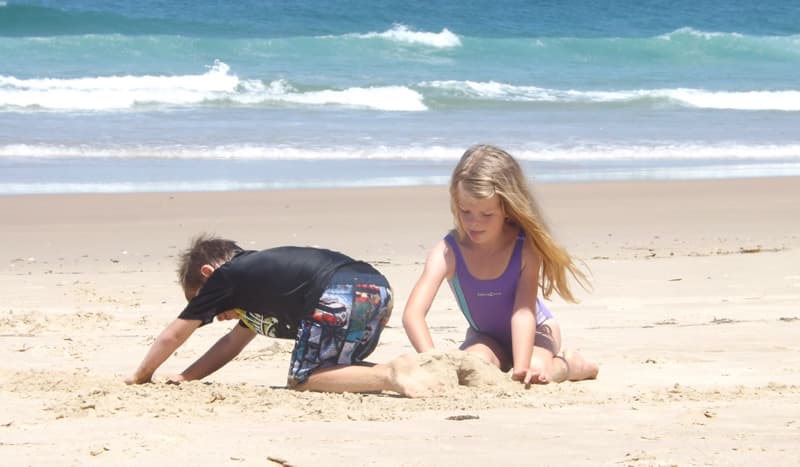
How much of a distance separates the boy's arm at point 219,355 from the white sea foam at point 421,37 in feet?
78.9

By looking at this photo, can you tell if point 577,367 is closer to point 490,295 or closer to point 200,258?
point 490,295

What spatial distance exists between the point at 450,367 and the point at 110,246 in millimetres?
4706

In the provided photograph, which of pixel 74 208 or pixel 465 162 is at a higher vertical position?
pixel 465 162

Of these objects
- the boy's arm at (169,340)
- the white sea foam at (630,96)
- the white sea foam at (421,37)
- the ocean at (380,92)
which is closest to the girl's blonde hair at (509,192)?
the boy's arm at (169,340)

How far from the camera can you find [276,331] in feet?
13.5

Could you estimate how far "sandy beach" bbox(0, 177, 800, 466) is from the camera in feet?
10.1

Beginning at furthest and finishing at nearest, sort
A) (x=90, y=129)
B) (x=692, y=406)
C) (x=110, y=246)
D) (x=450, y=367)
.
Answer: (x=90, y=129), (x=110, y=246), (x=450, y=367), (x=692, y=406)

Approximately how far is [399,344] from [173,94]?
15.1 metres

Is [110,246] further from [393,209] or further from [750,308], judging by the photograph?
[750,308]

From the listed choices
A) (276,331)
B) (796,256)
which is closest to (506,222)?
(276,331)

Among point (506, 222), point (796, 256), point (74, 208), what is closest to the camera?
point (506, 222)

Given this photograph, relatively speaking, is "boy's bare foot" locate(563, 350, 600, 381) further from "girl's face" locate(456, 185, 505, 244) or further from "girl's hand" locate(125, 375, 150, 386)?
"girl's hand" locate(125, 375, 150, 386)

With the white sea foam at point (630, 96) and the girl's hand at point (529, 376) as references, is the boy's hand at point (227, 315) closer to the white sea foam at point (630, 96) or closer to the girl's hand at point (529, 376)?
the girl's hand at point (529, 376)

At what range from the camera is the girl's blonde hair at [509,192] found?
161 inches
